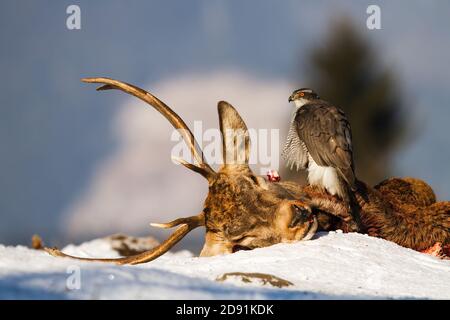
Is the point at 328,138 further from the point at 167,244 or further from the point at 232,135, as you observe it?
the point at 167,244

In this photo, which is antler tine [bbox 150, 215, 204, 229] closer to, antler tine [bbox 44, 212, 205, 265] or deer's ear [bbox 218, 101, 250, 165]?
antler tine [bbox 44, 212, 205, 265]

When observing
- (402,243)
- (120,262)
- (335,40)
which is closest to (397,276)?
(402,243)

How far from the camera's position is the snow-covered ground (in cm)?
398

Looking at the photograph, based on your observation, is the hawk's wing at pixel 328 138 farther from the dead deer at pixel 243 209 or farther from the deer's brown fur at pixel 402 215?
the dead deer at pixel 243 209

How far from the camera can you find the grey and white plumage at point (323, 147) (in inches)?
295

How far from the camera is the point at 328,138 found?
771 centimetres

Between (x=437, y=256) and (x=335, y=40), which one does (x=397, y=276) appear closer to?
(x=437, y=256)

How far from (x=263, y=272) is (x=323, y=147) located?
8.73 ft

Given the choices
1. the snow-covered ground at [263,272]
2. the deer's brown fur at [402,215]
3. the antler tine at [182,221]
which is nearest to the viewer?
the snow-covered ground at [263,272]

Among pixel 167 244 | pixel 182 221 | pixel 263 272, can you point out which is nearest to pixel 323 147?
pixel 182 221

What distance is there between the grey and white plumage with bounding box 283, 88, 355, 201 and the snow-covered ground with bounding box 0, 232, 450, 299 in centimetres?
85

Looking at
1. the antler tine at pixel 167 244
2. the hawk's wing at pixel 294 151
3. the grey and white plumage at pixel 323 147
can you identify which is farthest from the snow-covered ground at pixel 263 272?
the hawk's wing at pixel 294 151

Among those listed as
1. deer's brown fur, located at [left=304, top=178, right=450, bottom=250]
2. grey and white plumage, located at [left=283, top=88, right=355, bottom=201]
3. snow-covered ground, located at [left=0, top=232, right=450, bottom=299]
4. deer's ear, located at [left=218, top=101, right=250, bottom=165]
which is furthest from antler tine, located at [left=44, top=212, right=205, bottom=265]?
grey and white plumage, located at [left=283, top=88, right=355, bottom=201]

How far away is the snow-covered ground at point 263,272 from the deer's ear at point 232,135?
96 cm
